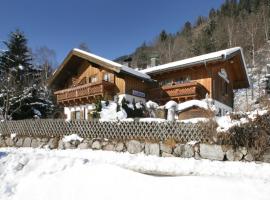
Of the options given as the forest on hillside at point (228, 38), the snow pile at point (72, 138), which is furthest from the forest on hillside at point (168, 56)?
the snow pile at point (72, 138)

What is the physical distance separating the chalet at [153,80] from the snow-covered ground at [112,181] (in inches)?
540

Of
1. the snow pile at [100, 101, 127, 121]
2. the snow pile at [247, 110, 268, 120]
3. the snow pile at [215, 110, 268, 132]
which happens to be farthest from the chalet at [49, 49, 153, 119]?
the snow pile at [247, 110, 268, 120]

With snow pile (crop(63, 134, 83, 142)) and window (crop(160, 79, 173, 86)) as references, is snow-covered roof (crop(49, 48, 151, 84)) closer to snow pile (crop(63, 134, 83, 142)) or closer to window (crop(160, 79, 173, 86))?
window (crop(160, 79, 173, 86))

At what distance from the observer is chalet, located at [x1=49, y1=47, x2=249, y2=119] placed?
74.3 feet

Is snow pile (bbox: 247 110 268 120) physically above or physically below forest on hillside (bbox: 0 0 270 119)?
below

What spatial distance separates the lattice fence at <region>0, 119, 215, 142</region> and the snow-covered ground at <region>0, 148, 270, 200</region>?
187 cm

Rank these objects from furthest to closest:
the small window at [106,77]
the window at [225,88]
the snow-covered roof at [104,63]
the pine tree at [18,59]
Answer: the pine tree at [18,59] → the window at [225,88] → the small window at [106,77] → the snow-covered roof at [104,63]

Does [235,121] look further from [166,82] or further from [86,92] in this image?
[86,92]

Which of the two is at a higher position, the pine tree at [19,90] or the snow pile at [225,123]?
the pine tree at [19,90]

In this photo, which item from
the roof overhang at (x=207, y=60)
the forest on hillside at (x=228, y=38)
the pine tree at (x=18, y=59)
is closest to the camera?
the roof overhang at (x=207, y=60)

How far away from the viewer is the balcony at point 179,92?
22202 mm

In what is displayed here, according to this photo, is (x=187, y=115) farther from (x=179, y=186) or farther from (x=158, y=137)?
(x=179, y=186)

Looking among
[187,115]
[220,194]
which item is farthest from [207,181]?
[187,115]

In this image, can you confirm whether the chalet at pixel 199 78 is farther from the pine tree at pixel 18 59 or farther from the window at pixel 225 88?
the pine tree at pixel 18 59
